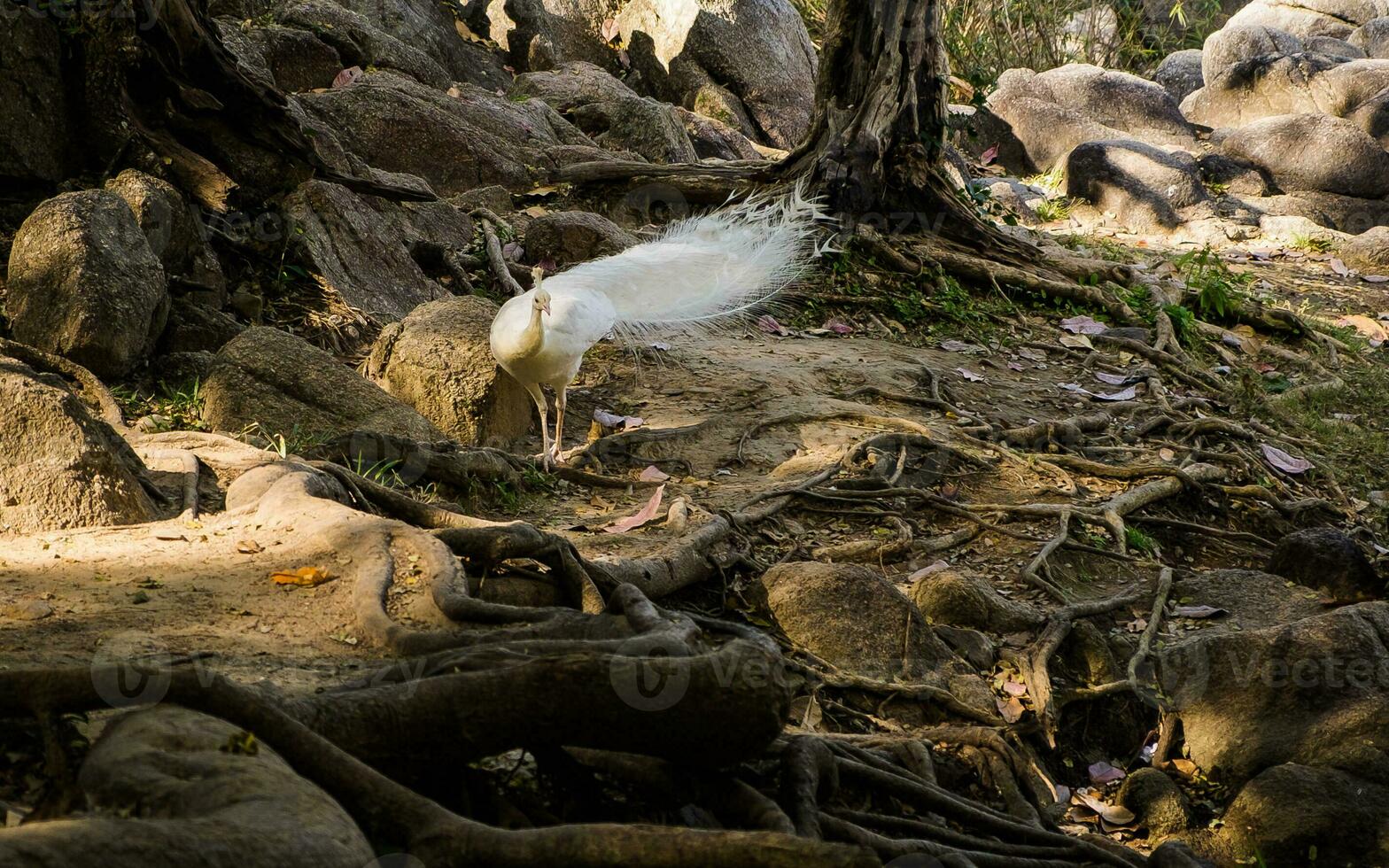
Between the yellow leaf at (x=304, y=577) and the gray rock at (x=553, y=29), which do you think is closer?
the yellow leaf at (x=304, y=577)

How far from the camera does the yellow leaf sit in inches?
146

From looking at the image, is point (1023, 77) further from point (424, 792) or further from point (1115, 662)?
point (424, 792)

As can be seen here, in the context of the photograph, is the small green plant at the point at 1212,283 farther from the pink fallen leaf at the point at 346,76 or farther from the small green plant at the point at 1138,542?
the pink fallen leaf at the point at 346,76

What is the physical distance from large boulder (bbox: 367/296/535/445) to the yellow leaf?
109 inches

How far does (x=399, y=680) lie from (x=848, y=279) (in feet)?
24.3

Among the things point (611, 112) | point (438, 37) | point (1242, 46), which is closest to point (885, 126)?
point (611, 112)

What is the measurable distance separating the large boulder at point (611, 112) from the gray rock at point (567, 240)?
3776mm

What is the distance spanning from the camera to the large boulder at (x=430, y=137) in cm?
1034

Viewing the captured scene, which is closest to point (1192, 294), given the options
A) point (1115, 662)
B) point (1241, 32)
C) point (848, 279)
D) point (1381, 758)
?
point (848, 279)

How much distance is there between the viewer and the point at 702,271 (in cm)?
782

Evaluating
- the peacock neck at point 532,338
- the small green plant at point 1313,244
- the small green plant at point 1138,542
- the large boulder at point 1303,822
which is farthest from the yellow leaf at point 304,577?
the small green plant at point 1313,244

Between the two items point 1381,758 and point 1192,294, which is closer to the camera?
point 1381,758

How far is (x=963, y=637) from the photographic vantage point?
201 inches

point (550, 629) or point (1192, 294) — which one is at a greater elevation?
point (550, 629)
